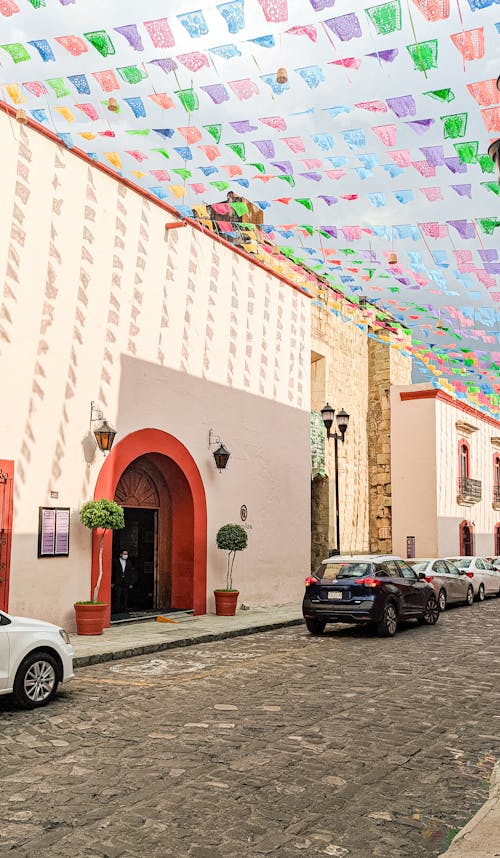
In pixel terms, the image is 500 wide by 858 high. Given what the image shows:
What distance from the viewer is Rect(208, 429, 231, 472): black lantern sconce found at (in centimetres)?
1730

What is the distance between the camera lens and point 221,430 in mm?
17875

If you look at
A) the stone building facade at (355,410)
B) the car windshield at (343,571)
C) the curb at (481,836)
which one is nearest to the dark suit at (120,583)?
the car windshield at (343,571)

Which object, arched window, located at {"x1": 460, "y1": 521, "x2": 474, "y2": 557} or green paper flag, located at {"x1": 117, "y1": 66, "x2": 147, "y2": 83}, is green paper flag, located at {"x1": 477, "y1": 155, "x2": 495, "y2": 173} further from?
arched window, located at {"x1": 460, "y1": 521, "x2": 474, "y2": 557}

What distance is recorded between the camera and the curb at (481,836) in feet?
13.3

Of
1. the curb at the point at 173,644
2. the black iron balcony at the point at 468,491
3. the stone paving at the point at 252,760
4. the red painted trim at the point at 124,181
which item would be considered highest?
the red painted trim at the point at 124,181

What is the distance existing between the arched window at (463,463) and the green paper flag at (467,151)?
80.3 ft

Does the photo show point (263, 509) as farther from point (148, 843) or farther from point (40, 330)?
point (148, 843)

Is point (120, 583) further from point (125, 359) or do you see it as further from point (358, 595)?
point (358, 595)

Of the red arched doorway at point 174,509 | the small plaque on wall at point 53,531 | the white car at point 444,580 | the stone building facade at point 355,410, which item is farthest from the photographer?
the stone building facade at point 355,410

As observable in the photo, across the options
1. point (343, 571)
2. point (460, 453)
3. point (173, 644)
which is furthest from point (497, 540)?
point (173, 644)

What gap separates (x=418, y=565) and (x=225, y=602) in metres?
5.78

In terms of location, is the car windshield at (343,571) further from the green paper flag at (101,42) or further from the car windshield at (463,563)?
the car windshield at (463,563)

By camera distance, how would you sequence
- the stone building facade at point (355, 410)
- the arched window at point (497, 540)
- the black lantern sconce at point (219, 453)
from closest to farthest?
the black lantern sconce at point (219, 453) → the stone building facade at point (355, 410) → the arched window at point (497, 540)

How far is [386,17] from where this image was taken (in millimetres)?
8055
